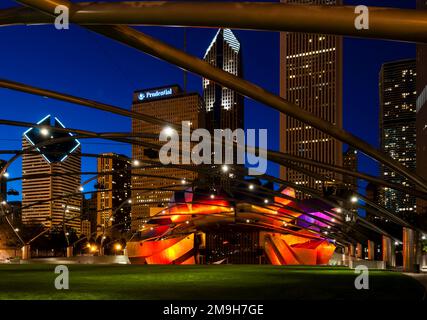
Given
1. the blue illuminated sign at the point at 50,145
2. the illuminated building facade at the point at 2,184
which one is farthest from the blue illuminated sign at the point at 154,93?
the blue illuminated sign at the point at 50,145

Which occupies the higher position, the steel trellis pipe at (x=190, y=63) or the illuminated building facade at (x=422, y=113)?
the illuminated building facade at (x=422, y=113)

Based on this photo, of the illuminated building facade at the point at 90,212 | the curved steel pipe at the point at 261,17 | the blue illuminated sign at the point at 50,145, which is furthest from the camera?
the illuminated building facade at the point at 90,212

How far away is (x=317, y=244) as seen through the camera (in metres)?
57.3

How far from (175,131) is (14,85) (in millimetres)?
6468

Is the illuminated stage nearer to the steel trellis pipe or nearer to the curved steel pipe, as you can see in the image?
the steel trellis pipe

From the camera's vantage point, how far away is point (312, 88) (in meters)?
149

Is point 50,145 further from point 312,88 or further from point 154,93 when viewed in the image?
point 312,88

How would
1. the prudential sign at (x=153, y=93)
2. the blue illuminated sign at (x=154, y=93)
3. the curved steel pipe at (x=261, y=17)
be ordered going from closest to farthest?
the curved steel pipe at (x=261, y=17) < the prudential sign at (x=153, y=93) < the blue illuminated sign at (x=154, y=93)

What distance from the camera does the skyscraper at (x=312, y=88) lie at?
14525 centimetres

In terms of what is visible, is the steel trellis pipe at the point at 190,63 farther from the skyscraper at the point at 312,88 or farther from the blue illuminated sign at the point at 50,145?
the skyscraper at the point at 312,88

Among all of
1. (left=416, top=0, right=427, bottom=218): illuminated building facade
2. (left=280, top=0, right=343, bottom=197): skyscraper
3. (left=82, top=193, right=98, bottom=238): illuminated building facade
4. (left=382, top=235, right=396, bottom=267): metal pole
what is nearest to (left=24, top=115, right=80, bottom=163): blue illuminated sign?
(left=82, top=193, right=98, bottom=238): illuminated building facade

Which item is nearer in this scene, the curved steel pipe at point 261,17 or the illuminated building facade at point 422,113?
the curved steel pipe at point 261,17
